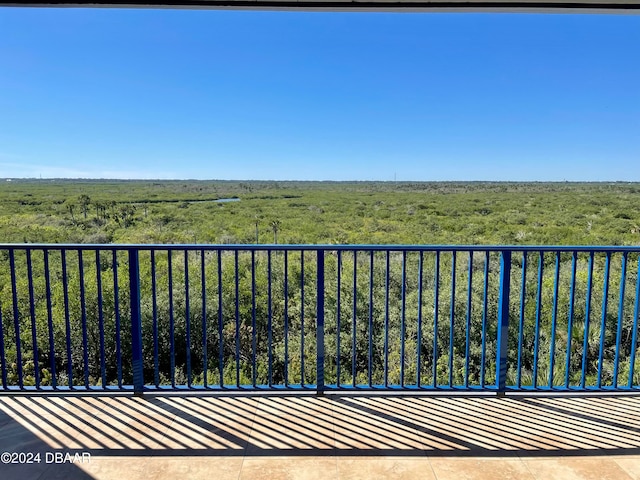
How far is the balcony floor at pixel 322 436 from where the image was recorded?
183 centimetres

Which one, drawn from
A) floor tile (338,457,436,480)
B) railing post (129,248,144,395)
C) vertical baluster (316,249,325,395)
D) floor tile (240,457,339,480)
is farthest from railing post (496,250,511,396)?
railing post (129,248,144,395)

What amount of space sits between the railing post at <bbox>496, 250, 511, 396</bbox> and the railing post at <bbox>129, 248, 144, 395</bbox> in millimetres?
2143

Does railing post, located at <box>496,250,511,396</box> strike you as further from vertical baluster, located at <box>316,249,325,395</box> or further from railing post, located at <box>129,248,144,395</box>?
railing post, located at <box>129,248,144,395</box>

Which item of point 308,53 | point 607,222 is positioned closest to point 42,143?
point 308,53

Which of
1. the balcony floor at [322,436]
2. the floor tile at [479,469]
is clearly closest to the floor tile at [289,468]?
the balcony floor at [322,436]

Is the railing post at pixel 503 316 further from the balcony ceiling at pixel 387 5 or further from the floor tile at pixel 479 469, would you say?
the balcony ceiling at pixel 387 5

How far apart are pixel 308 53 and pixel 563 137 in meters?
32.7

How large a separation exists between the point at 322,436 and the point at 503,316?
1.26m

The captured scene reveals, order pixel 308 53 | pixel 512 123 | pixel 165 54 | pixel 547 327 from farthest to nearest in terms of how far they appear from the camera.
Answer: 1. pixel 512 123
2. pixel 165 54
3. pixel 308 53
4. pixel 547 327

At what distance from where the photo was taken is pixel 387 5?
2.01 meters

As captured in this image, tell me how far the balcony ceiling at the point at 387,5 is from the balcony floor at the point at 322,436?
2142 mm

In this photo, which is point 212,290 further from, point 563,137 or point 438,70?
point 563,137

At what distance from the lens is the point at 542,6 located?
199 cm

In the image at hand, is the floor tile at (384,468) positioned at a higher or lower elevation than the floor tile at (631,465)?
lower
